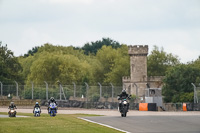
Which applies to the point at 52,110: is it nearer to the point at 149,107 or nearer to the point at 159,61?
the point at 149,107

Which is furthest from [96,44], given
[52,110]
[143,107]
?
[52,110]

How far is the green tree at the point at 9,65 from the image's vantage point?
252 feet

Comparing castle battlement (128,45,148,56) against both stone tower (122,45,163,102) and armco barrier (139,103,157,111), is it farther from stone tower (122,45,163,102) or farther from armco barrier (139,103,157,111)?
armco barrier (139,103,157,111)

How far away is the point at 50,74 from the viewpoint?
314ft

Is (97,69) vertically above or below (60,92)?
above

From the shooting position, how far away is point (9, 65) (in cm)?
8206

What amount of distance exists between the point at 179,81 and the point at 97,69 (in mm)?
47332

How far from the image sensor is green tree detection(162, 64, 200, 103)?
70.9 meters

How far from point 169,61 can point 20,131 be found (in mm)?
95244

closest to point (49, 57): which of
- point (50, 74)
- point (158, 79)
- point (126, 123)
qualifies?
point (50, 74)

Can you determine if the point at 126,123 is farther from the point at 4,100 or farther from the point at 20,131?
the point at 4,100

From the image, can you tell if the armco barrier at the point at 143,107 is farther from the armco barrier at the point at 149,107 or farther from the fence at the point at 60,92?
the fence at the point at 60,92

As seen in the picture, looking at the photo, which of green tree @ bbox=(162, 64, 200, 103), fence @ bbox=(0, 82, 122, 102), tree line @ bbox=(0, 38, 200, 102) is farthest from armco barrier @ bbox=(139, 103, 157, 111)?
green tree @ bbox=(162, 64, 200, 103)

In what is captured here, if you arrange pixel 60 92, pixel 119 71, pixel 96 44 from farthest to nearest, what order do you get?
pixel 96 44
pixel 119 71
pixel 60 92
